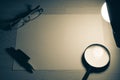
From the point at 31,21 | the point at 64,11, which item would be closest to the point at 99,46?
the point at 64,11

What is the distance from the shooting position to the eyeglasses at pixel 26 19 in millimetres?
1921

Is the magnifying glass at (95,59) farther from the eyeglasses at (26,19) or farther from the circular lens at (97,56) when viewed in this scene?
the eyeglasses at (26,19)

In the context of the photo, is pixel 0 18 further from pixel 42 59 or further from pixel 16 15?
pixel 42 59

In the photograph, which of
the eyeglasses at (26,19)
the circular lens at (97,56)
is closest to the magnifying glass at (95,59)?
the circular lens at (97,56)

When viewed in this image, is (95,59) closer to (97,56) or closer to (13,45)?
(97,56)

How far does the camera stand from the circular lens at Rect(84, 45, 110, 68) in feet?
5.43

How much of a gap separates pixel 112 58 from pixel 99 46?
131mm

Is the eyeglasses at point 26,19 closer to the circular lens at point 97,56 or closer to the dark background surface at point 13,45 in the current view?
the dark background surface at point 13,45

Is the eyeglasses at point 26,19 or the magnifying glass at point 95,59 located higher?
the eyeglasses at point 26,19

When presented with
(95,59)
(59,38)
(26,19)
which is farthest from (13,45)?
(95,59)

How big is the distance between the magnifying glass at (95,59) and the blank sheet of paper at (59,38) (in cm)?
6

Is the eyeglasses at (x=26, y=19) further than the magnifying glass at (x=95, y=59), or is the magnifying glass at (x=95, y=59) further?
the eyeglasses at (x=26, y=19)

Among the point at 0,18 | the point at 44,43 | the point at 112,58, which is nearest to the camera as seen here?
the point at 112,58

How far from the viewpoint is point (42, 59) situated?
1756mm
